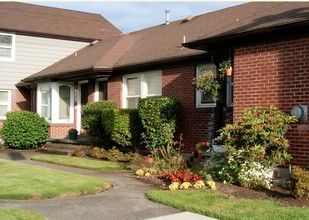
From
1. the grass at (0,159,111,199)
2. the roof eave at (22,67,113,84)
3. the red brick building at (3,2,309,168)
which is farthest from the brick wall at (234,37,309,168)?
the roof eave at (22,67,113,84)

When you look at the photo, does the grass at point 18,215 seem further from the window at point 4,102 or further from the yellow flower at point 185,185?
the window at point 4,102

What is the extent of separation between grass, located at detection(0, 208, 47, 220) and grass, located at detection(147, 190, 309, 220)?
7.06 ft

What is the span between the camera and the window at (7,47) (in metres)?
21.6

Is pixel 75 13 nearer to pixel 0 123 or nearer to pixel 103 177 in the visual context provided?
pixel 0 123

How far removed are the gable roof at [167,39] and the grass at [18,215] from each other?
6.29 metres

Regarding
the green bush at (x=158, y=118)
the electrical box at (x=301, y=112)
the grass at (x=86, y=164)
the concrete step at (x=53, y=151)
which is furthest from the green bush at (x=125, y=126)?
the electrical box at (x=301, y=112)

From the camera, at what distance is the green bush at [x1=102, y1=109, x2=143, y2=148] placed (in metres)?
14.1

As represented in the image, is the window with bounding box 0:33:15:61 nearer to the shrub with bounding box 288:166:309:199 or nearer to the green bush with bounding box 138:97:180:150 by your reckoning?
the green bush with bounding box 138:97:180:150

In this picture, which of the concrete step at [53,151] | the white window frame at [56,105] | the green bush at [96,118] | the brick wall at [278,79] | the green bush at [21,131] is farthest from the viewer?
the white window frame at [56,105]

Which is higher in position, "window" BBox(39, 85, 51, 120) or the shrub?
"window" BBox(39, 85, 51, 120)

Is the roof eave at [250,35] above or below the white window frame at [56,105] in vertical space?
above

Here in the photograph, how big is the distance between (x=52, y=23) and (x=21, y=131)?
311 inches

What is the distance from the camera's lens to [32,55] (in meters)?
22.4

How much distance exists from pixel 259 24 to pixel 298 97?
6.80 feet
